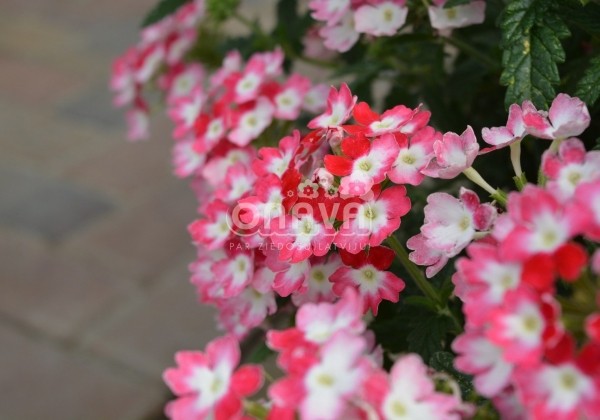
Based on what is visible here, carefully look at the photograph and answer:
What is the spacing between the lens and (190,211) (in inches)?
82.7

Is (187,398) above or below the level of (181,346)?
above

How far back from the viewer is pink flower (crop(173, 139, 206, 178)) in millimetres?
1022

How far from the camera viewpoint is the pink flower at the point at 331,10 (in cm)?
97

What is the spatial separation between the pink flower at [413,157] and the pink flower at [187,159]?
1.16 feet

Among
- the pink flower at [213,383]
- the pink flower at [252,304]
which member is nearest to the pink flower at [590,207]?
the pink flower at [213,383]

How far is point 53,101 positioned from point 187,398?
222cm

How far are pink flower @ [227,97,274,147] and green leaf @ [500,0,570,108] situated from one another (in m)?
0.30

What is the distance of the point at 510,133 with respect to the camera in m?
0.71

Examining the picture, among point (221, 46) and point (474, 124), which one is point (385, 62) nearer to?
point (474, 124)

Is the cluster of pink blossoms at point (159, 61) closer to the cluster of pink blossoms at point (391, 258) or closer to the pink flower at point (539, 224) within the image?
the cluster of pink blossoms at point (391, 258)

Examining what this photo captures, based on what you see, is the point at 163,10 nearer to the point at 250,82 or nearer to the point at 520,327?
the point at 250,82

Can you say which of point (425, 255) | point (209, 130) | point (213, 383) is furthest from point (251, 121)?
point (213, 383)

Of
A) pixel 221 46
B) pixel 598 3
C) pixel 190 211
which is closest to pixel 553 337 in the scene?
pixel 598 3

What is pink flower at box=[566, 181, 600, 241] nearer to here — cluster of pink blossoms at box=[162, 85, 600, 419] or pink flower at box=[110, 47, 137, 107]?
cluster of pink blossoms at box=[162, 85, 600, 419]
